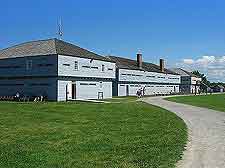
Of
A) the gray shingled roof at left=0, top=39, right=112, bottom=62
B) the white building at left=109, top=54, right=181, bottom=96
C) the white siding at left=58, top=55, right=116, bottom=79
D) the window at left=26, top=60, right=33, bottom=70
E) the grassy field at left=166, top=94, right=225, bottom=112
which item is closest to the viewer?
the grassy field at left=166, top=94, right=225, bottom=112

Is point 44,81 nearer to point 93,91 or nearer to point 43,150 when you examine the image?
point 93,91

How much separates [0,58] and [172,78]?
50100mm

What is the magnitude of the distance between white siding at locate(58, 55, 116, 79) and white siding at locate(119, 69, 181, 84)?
9.34 m

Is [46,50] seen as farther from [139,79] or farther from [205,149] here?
[205,149]

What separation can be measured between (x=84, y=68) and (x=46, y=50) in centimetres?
553

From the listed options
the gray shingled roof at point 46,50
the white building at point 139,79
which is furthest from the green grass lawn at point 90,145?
the white building at point 139,79

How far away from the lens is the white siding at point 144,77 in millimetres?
65188

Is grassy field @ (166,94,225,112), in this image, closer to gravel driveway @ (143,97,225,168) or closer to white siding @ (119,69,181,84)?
gravel driveway @ (143,97,225,168)

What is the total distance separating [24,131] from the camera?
610 inches

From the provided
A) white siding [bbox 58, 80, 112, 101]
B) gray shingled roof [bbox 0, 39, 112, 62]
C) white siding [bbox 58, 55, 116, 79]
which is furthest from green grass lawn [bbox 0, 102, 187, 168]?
gray shingled roof [bbox 0, 39, 112, 62]

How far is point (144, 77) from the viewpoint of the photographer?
73312 millimetres

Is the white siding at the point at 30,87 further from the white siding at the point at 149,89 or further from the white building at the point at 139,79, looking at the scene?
the white siding at the point at 149,89

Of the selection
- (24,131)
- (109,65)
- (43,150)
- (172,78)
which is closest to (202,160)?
(43,150)

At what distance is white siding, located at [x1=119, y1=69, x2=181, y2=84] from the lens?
65.2 meters
